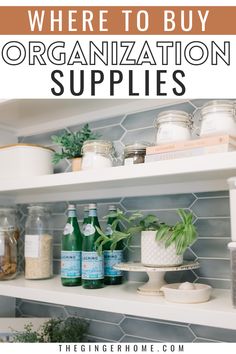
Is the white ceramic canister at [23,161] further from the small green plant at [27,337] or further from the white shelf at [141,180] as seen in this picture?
the small green plant at [27,337]

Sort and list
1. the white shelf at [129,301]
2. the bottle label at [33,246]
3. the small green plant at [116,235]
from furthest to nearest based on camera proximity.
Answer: the bottle label at [33,246], the small green plant at [116,235], the white shelf at [129,301]

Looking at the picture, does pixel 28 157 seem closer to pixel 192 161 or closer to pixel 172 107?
pixel 172 107

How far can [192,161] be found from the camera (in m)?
0.94

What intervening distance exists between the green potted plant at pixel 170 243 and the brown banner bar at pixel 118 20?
511 mm

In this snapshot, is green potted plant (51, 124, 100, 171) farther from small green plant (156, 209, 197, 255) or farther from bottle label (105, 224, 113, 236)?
small green plant (156, 209, 197, 255)

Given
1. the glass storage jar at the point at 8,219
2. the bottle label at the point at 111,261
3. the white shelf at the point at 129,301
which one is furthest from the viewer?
the glass storage jar at the point at 8,219

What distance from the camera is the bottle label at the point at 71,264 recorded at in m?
1.22

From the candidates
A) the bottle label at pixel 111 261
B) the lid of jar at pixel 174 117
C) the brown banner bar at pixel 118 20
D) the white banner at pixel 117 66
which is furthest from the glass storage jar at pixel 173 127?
the bottle label at pixel 111 261

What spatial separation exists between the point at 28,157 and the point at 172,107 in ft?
1.57

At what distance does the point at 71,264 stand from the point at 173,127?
0.49 m

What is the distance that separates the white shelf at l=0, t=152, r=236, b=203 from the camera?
0.93m

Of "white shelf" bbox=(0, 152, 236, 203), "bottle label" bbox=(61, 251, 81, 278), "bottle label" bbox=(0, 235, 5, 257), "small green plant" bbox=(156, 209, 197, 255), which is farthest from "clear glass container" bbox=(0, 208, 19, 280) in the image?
"small green plant" bbox=(156, 209, 197, 255)

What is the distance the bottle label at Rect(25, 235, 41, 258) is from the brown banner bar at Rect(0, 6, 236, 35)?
0.62 meters
